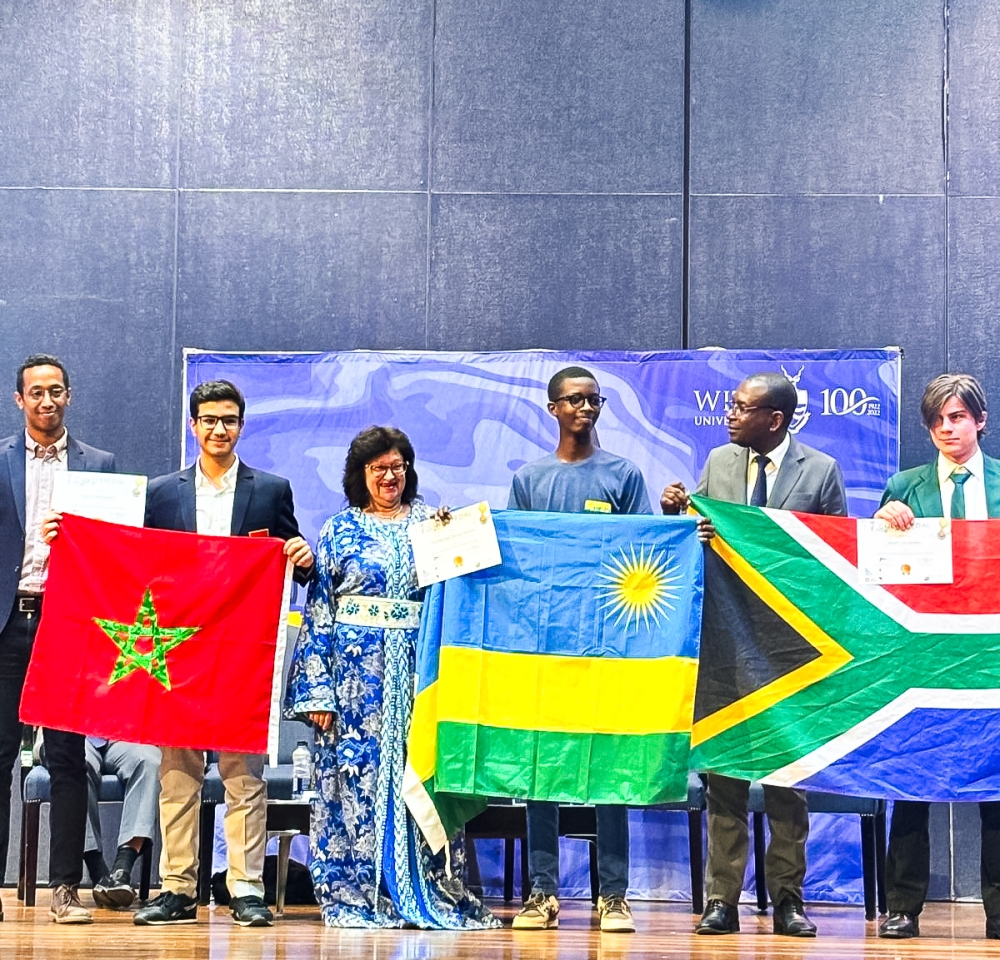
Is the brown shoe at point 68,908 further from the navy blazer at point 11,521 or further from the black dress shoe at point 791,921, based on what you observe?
the black dress shoe at point 791,921

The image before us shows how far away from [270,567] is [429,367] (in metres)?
1.78

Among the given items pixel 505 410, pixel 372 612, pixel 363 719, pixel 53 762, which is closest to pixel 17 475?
pixel 53 762

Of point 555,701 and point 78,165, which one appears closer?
point 555,701

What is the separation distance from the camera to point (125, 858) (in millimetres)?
5559

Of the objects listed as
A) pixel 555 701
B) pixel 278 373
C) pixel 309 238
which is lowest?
pixel 555 701

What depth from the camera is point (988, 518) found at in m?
4.95

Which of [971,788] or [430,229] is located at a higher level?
[430,229]

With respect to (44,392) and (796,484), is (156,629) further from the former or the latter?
(796,484)

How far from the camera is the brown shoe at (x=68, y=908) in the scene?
486 centimetres

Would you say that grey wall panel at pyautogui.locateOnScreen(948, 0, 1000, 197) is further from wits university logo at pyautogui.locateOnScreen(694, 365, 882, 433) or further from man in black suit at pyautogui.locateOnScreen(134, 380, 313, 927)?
man in black suit at pyautogui.locateOnScreen(134, 380, 313, 927)

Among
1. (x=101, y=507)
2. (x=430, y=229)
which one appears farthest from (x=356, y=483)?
(x=430, y=229)

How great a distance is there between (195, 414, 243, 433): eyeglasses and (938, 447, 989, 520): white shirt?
2.10 m

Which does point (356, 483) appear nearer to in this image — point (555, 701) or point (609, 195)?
point (555, 701)

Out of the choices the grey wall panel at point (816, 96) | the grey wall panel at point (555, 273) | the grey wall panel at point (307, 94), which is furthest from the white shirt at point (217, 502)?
the grey wall panel at point (816, 96)
